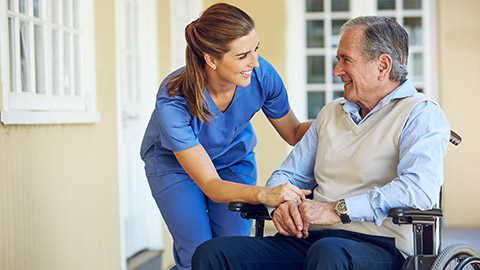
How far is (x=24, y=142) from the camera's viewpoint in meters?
2.54

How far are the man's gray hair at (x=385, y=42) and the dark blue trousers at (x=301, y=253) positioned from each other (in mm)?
600

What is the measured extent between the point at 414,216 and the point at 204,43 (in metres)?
0.95

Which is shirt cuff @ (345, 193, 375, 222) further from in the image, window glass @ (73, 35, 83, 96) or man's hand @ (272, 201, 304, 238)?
window glass @ (73, 35, 83, 96)

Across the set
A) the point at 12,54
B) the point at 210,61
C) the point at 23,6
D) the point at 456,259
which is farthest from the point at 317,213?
the point at 23,6

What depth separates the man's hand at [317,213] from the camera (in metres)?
1.97

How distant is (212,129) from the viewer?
7.80ft

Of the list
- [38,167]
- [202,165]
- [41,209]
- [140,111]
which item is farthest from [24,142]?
[140,111]

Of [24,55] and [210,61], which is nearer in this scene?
[210,61]

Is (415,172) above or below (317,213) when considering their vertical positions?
above

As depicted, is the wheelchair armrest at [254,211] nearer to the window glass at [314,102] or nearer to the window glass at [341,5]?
the window glass at [314,102]

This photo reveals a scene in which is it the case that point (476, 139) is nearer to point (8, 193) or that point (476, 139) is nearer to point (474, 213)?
point (474, 213)

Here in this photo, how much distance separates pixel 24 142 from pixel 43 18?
647 mm

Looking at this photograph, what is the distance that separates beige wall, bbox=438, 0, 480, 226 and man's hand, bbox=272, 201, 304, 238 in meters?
4.32

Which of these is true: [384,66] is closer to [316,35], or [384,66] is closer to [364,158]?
[364,158]
